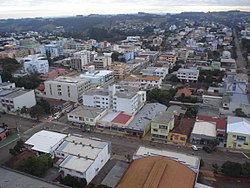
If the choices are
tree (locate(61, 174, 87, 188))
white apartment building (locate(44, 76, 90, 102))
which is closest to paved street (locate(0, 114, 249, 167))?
tree (locate(61, 174, 87, 188))

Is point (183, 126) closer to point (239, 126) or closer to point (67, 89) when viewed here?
point (239, 126)

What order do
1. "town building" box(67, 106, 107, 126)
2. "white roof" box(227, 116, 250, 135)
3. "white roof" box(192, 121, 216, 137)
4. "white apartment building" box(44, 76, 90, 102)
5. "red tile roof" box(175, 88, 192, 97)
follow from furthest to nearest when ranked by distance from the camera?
"red tile roof" box(175, 88, 192, 97) → "white apartment building" box(44, 76, 90, 102) → "town building" box(67, 106, 107, 126) → "white roof" box(192, 121, 216, 137) → "white roof" box(227, 116, 250, 135)

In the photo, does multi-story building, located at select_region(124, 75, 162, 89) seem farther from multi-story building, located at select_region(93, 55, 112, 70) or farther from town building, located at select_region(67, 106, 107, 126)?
multi-story building, located at select_region(93, 55, 112, 70)

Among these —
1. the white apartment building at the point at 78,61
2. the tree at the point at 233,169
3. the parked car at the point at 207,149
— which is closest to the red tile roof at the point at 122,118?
the parked car at the point at 207,149

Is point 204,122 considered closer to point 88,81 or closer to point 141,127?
point 141,127

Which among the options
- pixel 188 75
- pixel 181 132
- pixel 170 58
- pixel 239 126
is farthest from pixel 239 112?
pixel 170 58

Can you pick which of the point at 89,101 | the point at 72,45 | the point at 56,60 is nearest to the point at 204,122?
the point at 89,101

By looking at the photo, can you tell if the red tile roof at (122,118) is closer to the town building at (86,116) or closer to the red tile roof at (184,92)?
the town building at (86,116)
